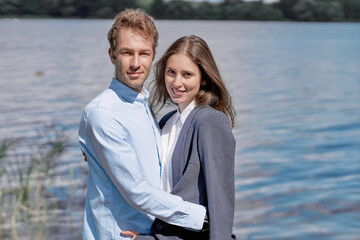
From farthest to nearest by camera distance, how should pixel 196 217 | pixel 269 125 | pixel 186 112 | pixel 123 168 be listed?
pixel 269 125, pixel 186 112, pixel 196 217, pixel 123 168

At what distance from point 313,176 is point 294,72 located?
65.5 ft

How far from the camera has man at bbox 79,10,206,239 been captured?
219 centimetres

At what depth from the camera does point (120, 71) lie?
2.35 meters

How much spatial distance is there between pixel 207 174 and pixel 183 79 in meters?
0.46

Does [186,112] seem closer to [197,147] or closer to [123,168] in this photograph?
[197,147]

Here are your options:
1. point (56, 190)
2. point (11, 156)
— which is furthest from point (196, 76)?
point (11, 156)

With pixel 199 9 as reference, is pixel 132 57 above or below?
above

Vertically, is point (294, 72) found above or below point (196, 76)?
below

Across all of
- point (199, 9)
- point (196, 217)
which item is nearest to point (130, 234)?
point (196, 217)

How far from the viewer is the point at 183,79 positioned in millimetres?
2527

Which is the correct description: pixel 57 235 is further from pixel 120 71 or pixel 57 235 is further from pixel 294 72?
pixel 294 72

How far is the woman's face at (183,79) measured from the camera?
2.52 m

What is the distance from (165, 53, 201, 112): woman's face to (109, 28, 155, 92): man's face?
196mm

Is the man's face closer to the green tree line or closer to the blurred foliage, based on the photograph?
the blurred foliage
